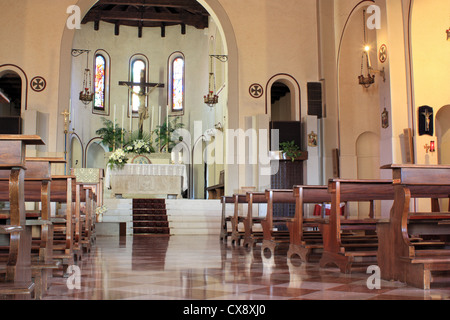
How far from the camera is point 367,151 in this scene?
13945mm

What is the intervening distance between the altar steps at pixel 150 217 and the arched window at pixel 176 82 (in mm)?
9246

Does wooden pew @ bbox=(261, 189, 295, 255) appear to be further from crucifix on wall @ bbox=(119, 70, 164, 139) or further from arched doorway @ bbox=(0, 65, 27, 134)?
crucifix on wall @ bbox=(119, 70, 164, 139)

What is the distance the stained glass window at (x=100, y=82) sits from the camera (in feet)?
69.2

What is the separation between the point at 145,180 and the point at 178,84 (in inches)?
346

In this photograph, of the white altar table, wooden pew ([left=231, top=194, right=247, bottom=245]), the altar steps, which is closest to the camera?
wooden pew ([left=231, top=194, right=247, bottom=245])

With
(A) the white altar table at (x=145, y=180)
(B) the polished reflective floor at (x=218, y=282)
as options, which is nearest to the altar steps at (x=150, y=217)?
(A) the white altar table at (x=145, y=180)

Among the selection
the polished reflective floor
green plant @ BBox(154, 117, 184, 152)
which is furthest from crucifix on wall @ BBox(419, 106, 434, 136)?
green plant @ BBox(154, 117, 184, 152)

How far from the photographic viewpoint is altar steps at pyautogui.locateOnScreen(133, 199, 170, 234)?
11.3 m

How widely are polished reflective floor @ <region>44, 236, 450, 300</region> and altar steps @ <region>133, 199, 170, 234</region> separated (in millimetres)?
5574

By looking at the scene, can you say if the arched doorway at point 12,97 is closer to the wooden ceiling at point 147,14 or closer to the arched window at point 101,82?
the arched window at point 101,82

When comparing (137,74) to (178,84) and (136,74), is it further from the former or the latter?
(178,84)

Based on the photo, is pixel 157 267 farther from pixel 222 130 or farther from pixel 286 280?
pixel 222 130
